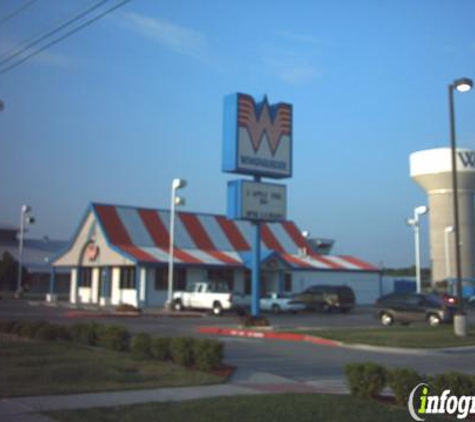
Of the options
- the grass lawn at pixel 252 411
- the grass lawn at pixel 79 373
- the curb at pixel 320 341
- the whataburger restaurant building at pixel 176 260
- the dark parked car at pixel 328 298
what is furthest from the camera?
the whataburger restaurant building at pixel 176 260

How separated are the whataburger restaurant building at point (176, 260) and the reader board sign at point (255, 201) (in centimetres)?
1475

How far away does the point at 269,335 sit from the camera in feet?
82.1

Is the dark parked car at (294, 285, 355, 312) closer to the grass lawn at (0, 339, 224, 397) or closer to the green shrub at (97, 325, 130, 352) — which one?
the green shrub at (97, 325, 130, 352)

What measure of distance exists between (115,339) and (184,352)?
3.14m

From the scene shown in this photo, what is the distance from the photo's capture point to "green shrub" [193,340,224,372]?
44.3 ft

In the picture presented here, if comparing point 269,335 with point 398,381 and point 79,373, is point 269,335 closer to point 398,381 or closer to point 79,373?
point 79,373

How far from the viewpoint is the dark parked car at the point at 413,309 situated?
31.3 metres

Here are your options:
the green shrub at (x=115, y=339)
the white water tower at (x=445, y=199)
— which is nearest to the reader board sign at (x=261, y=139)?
the green shrub at (x=115, y=339)

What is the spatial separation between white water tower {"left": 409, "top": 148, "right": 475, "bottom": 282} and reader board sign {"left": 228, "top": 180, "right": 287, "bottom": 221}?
70749mm

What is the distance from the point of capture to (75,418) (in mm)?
8836

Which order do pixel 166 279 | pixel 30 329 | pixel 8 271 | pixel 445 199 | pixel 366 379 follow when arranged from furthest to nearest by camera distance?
1. pixel 445 199
2. pixel 8 271
3. pixel 166 279
4. pixel 30 329
5. pixel 366 379

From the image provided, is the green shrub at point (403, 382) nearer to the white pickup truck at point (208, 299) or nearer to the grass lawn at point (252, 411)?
the grass lawn at point (252, 411)

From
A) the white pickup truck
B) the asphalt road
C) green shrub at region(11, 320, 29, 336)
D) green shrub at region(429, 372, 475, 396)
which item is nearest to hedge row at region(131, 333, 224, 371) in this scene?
the asphalt road

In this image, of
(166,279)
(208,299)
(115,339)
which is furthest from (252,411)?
(166,279)
